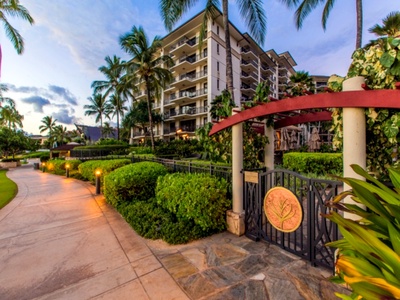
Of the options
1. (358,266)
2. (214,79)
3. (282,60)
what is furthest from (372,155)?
(282,60)

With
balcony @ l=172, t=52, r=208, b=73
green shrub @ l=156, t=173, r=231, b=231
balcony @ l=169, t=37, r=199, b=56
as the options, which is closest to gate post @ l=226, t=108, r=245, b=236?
green shrub @ l=156, t=173, r=231, b=231

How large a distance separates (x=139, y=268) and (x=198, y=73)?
1139 inches

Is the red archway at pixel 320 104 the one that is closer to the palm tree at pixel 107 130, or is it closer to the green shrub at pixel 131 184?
the green shrub at pixel 131 184

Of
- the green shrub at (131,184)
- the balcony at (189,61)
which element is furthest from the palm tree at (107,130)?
the green shrub at (131,184)

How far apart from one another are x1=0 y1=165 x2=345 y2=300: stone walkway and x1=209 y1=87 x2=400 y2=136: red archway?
2.39 metres

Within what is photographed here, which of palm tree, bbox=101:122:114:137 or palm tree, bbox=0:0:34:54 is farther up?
palm tree, bbox=0:0:34:54

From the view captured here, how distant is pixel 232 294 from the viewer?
238 cm

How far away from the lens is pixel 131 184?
5789 millimetres

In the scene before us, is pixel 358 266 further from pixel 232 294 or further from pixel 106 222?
pixel 106 222

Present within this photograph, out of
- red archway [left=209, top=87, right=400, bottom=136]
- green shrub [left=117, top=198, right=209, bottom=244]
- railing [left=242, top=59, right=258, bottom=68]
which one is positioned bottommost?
green shrub [left=117, top=198, right=209, bottom=244]

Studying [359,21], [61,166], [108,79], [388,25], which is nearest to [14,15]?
[61,166]

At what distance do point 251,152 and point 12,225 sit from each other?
680 cm

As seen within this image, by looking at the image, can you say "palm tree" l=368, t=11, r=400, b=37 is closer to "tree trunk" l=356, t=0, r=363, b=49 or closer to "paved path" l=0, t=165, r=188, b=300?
"tree trunk" l=356, t=0, r=363, b=49

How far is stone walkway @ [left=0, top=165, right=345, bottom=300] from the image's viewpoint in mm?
2473
